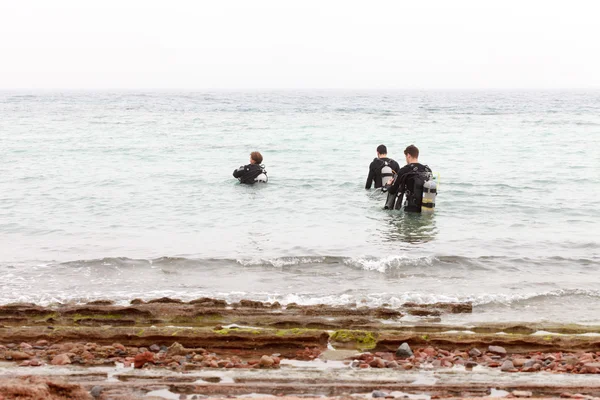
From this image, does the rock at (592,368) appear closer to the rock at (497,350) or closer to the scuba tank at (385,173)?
the rock at (497,350)

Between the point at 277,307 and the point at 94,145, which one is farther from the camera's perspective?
the point at 94,145

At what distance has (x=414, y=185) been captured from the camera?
12828 millimetres

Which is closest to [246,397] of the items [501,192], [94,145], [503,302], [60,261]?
[503,302]

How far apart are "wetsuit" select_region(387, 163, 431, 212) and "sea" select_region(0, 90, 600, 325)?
28 cm

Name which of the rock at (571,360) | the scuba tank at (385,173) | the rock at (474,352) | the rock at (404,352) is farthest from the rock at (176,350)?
the scuba tank at (385,173)

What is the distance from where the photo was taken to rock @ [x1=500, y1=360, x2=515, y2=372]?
5.52 metres

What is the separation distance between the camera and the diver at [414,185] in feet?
41.0

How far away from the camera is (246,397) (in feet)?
15.3

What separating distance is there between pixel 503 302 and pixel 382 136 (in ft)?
81.8

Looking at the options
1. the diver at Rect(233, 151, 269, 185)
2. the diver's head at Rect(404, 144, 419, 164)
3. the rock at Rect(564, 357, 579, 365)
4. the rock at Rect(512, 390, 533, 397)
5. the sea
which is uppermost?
the diver's head at Rect(404, 144, 419, 164)

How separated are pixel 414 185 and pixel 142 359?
829cm

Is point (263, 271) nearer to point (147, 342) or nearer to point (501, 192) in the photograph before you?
point (147, 342)

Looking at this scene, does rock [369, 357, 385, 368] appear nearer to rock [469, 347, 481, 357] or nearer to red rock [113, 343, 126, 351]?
rock [469, 347, 481, 357]

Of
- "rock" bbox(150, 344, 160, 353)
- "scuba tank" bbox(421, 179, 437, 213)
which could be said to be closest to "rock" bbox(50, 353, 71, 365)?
"rock" bbox(150, 344, 160, 353)
